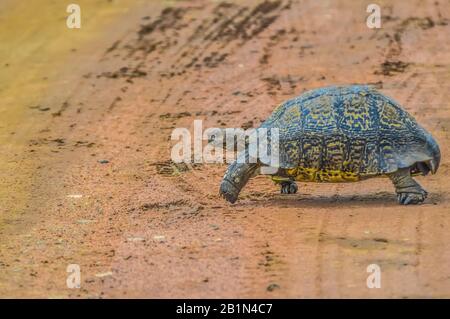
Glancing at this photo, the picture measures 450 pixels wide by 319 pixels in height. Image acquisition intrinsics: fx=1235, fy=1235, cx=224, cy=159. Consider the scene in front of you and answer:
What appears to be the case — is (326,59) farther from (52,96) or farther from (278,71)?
(52,96)

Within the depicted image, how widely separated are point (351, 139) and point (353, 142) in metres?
0.03

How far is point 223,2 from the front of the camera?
61.0ft

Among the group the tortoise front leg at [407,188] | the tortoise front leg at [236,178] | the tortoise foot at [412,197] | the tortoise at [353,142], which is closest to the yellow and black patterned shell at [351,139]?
the tortoise at [353,142]

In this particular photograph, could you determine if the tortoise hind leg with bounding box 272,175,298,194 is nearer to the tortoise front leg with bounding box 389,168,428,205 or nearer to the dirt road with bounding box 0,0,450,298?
the dirt road with bounding box 0,0,450,298

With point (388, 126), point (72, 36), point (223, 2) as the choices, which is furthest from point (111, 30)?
point (388, 126)

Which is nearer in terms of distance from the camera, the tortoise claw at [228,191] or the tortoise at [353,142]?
the tortoise at [353,142]

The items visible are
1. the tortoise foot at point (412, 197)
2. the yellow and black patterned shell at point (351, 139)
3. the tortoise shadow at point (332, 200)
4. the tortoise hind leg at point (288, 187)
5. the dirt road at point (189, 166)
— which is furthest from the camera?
the tortoise hind leg at point (288, 187)

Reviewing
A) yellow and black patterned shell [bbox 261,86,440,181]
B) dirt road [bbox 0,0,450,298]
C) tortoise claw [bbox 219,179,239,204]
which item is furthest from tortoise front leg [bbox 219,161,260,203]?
yellow and black patterned shell [bbox 261,86,440,181]

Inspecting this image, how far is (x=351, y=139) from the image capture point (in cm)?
1002

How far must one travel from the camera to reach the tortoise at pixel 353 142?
10016 millimetres

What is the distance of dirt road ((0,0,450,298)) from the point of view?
847cm

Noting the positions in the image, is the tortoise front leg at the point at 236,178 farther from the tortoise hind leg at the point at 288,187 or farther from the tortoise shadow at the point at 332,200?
the tortoise hind leg at the point at 288,187

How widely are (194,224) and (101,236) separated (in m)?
0.74

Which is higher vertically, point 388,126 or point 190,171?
point 388,126
